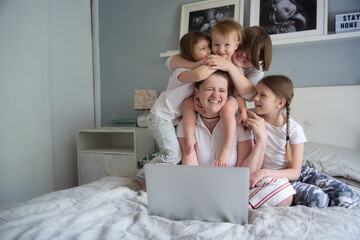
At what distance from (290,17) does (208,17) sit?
0.75 meters

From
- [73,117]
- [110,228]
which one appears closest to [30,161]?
[73,117]

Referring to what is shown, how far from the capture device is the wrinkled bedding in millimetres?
738

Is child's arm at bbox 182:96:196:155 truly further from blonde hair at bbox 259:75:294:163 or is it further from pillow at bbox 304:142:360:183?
pillow at bbox 304:142:360:183

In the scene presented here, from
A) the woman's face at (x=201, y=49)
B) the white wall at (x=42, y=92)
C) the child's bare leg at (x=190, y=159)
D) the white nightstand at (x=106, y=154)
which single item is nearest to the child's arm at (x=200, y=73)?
the woman's face at (x=201, y=49)

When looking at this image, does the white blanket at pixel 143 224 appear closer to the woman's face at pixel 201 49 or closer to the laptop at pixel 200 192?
the laptop at pixel 200 192

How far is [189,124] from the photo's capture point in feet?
3.85

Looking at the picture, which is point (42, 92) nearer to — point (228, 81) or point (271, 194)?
point (228, 81)

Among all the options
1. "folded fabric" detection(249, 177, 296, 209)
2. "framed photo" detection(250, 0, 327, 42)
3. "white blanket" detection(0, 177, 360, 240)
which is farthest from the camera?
"framed photo" detection(250, 0, 327, 42)

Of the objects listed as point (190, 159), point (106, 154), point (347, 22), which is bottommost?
point (106, 154)

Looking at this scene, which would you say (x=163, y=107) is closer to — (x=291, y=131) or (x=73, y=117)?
(x=291, y=131)

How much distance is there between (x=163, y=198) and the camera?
34.2 inches

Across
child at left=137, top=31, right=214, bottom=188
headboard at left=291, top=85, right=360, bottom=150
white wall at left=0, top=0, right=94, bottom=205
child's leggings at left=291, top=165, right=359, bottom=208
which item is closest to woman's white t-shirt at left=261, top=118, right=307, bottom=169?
child's leggings at left=291, top=165, right=359, bottom=208

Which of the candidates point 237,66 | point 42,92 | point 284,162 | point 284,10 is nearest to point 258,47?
point 237,66

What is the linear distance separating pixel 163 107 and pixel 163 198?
53cm
